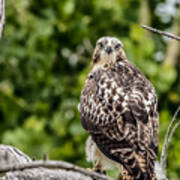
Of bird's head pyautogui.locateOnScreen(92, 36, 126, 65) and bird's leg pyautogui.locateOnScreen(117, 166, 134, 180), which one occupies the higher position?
bird's head pyautogui.locateOnScreen(92, 36, 126, 65)

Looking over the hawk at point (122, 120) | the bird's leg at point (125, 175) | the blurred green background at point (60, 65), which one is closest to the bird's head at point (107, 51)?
the hawk at point (122, 120)

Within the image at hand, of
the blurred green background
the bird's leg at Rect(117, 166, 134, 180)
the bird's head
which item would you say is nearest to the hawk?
the bird's leg at Rect(117, 166, 134, 180)

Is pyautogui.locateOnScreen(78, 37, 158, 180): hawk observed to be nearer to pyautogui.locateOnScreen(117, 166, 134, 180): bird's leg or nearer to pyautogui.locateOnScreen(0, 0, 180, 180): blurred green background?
pyautogui.locateOnScreen(117, 166, 134, 180): bird's leg

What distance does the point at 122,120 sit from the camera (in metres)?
5.70

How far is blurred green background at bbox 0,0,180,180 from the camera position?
10.4 meters

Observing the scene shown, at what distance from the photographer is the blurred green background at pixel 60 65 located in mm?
10375

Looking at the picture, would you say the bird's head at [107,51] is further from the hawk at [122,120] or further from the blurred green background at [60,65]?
the blurred green background at [60,65]

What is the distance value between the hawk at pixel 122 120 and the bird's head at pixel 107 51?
167 mm

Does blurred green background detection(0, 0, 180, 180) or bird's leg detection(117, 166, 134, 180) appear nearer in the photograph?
bird's leg detection(117, 166, 134, 180)

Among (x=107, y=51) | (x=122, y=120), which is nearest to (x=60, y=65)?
(x=107, y=51)

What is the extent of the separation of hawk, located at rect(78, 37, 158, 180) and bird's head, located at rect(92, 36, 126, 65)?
17 cm

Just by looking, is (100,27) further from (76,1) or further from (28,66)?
(28,66)

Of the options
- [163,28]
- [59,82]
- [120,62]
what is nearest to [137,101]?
[120,62]

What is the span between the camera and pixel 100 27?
11781mm
